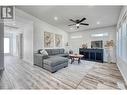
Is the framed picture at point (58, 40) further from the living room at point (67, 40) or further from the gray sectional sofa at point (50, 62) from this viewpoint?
the gray sectional sofa at point (50, 62)

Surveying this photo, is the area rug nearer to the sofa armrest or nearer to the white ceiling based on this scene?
the sofa armrest

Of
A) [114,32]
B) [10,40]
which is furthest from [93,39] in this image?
[10,40]

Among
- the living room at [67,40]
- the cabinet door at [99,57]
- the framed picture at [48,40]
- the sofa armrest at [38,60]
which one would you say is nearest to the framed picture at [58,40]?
the living room at [67,40]

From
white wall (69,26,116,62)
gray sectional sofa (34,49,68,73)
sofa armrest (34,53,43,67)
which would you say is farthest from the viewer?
white wall (69,26,116,62)

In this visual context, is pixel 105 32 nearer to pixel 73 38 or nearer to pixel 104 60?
pixel 104 60

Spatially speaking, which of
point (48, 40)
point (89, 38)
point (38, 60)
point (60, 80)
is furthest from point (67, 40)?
point (60, 80)

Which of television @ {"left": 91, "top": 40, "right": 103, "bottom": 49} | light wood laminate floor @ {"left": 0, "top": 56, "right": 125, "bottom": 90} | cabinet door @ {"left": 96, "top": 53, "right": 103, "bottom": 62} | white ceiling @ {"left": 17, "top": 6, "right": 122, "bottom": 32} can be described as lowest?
light wood laminate floor @ {"left": 0, "top": 56, "right": 125, "bottom": 90}

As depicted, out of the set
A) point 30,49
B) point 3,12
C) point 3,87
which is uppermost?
point 3,12

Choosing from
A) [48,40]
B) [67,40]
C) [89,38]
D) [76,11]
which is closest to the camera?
[76,11]

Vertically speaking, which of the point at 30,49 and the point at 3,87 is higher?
the point at 30,49

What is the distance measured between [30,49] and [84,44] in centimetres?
432

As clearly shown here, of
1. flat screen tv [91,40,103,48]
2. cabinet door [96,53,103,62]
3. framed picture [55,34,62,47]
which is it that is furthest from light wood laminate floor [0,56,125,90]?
framed picture [55,34,62,47]

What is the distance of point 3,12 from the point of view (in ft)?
8.47

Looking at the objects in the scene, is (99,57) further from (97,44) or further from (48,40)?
(48,40)
